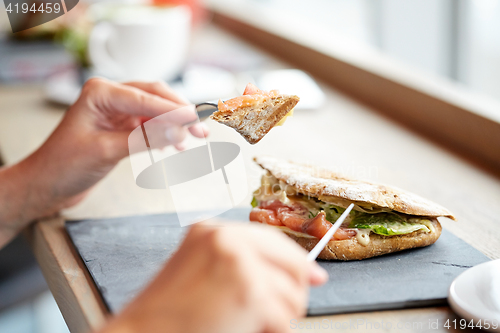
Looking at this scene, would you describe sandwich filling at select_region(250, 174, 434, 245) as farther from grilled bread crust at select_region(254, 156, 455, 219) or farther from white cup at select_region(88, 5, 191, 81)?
white cup at select_region(88, 5, 191, 81)

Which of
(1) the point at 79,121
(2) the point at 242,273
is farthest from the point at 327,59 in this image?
(2) the point at 242,273

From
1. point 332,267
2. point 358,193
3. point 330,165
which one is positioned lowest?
point 330,165

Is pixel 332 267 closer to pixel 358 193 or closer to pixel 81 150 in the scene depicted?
pixel 358 193

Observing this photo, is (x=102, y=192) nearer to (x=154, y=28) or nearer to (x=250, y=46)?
(x=154, y=28)

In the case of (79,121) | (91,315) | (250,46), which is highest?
(79,121)

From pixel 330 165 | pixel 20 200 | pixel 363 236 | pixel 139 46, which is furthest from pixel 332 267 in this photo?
pixel 139 46

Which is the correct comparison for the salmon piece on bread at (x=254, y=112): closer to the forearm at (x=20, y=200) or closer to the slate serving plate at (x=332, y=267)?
the slate serving plate at (x=332, y=267)
